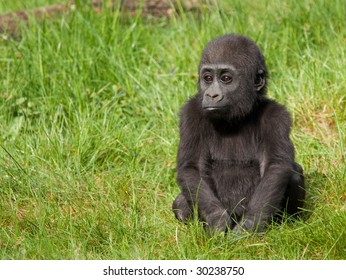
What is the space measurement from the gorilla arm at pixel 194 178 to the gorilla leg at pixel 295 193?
0.60m

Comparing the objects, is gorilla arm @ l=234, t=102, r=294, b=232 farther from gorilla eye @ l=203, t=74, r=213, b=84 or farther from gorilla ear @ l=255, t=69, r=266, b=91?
gorilla eye @ l=203, t=74, r=213, b=84

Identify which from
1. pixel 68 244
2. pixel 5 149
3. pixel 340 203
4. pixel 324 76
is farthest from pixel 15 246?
pixel 324 76

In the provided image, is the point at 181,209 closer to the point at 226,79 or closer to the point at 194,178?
the point at 194,178

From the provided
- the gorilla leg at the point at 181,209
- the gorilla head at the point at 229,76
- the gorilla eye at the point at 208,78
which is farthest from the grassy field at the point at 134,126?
the gorilla eye at the point at 208,78

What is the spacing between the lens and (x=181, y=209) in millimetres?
6047

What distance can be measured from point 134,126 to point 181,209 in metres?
1.82

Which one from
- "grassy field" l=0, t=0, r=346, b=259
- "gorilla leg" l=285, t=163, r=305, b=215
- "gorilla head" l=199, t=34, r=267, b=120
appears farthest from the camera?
"gorilla leg" l=285, t=163, r=305, b=215

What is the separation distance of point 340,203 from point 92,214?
6.38ft

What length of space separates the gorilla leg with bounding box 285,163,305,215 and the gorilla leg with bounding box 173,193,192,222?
0.77m

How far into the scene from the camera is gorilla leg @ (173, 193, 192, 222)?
5.94 m

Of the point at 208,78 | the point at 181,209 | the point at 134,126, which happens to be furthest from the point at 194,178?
the point at 134,126

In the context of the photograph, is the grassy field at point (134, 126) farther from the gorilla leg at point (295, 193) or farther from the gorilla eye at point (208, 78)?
the gorilla eye at point (208, 78)

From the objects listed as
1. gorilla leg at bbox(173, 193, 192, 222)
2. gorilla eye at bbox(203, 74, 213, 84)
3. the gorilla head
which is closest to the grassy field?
gorilla leg at bbox(173, 193, 192, 222)

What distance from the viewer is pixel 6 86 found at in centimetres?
789
